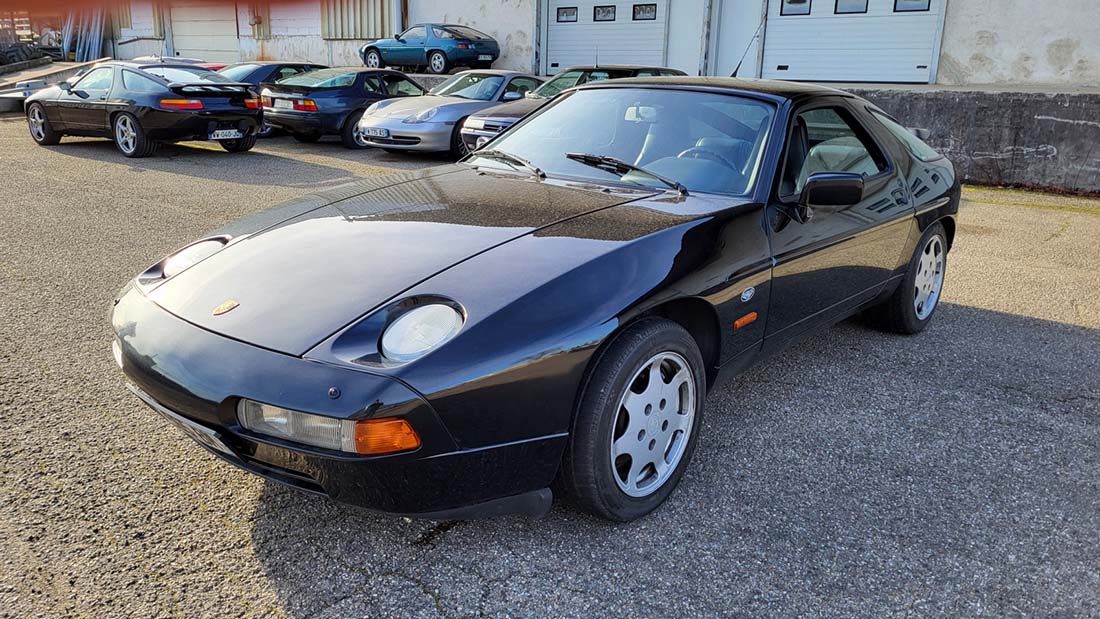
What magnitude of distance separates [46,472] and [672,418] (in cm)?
209

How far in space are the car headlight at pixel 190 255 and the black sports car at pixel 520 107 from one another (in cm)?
645

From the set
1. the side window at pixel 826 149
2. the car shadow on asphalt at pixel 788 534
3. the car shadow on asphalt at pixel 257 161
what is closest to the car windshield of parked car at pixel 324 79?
the car shadow on asphalt at pixel 257 161

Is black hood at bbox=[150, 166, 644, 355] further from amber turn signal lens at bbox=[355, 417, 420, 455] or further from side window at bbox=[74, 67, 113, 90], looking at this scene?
side window at bbox=[74, 67, 113, 90]

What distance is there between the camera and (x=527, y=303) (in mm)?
2225

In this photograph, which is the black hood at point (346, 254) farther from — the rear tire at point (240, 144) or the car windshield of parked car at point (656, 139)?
the rear tire at point (240, 144)

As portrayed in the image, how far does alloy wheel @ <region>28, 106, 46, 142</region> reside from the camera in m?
11.5

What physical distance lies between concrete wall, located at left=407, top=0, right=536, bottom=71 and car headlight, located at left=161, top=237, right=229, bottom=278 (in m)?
18.5

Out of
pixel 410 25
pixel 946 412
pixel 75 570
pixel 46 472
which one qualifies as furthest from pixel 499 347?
pixel 410 25

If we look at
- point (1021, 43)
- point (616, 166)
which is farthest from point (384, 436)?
point (1021, 43)

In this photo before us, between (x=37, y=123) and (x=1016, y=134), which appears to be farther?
(x=37, y=123)

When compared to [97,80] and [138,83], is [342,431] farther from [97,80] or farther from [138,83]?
[97,80]

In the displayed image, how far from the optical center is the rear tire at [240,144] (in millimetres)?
11242

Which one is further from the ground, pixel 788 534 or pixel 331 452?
pixel 331 452

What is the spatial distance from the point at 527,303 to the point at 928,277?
3.08 meters
